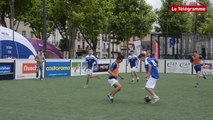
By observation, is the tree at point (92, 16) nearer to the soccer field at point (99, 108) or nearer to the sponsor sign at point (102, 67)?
the sponsor sign at point (102, 67)

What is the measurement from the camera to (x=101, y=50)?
90438mm

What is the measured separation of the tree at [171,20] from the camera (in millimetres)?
63625

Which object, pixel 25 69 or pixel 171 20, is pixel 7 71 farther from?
pixel 171 20

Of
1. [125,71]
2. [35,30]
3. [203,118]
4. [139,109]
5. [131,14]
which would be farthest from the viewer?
[131,14]

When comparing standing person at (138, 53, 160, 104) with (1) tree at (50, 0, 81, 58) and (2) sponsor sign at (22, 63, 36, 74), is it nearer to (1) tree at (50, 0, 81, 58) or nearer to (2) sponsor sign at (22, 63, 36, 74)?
(2) sponsor sign at (22, 63, 36, 74)

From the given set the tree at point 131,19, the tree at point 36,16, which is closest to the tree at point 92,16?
the tree at point 36,16

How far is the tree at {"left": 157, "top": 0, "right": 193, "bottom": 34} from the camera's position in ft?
209

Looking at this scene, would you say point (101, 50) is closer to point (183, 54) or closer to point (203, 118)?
point (183, 54)

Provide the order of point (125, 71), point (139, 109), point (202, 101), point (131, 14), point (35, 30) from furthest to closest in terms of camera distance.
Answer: point (131, 14) < point (35, 30) < point (125, 71) < point (202, 101) < point (139, 109)

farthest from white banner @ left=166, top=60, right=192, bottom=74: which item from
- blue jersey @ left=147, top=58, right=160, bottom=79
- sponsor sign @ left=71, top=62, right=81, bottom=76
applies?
blue jersey @ left=147, top=58, right=160, bottom=79

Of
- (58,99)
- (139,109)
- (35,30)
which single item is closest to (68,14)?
(35,30)

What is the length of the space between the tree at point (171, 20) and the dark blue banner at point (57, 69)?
3312 cm

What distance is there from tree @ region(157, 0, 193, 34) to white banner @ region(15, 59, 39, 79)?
3678 cm

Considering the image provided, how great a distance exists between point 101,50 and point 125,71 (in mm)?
50213
